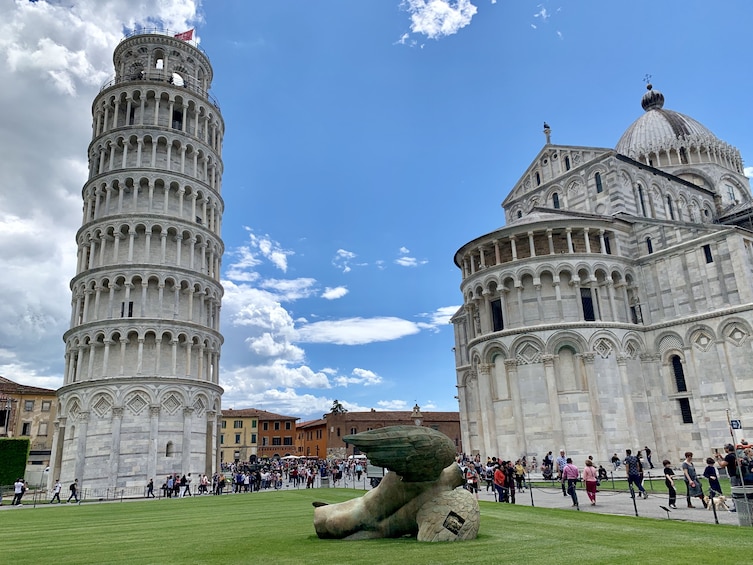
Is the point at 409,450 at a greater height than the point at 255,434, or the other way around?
the point at 255,434

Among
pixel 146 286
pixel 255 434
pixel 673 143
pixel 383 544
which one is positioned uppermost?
pixel 673 143

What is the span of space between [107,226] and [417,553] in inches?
1631

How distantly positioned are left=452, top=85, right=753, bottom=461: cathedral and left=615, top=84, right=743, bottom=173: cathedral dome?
51.8ft

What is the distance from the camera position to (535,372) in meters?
35.6

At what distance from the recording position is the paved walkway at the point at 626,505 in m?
14.8

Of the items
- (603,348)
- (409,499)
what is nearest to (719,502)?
(409,499)

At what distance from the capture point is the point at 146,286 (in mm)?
41562

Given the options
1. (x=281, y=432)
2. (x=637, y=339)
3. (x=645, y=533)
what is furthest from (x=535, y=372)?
(x=281, y=432)

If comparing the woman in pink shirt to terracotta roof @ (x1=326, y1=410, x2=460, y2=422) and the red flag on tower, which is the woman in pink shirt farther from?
terracotta roof @ (x1=326, y1=410, x2=460, y2=422)

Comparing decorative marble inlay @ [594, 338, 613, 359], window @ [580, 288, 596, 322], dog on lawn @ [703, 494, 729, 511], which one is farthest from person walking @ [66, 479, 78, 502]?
window @ [580, 288, 596, 322]

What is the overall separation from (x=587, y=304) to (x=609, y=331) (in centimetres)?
228

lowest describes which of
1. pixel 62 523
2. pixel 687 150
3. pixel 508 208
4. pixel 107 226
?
pixel 62 523

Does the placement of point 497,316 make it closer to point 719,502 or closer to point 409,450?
point 719,502

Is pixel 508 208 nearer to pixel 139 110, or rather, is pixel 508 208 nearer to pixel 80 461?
pixel 139 110
